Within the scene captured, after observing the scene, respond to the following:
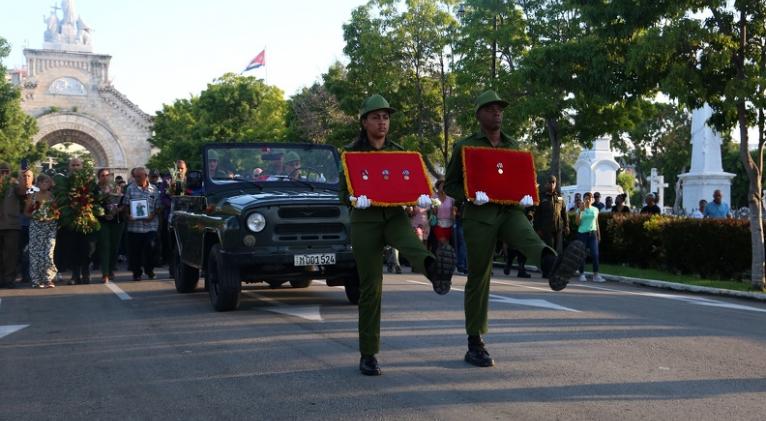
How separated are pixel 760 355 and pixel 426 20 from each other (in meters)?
27.9

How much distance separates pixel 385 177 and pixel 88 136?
80875mm

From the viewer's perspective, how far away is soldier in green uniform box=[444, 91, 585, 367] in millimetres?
6387

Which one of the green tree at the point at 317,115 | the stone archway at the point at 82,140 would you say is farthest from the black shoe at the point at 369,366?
the stone archway at the point at 82,140

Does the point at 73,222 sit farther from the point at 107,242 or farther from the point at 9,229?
the point at 9,229

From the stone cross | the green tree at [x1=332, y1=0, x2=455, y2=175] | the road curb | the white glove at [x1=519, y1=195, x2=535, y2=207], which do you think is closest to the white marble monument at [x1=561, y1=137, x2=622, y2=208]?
the green tree at [x1=332, y1=0, x2=455, y2=175]

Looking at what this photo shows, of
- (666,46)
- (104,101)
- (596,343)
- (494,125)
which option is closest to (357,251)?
(494,125)

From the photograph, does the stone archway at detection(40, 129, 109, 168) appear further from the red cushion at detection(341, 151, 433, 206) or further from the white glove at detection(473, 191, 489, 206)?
the white glove at detection(473, 191, 489, 206)

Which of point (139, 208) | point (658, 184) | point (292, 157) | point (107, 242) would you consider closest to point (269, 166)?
point (292, 157)

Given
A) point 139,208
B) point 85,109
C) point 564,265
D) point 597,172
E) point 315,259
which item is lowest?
point 315,259

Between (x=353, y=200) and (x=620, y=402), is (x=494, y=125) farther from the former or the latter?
(x=620, y=402)

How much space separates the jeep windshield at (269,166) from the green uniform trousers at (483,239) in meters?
5.21

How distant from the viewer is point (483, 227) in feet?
21.1

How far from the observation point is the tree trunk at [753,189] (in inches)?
583

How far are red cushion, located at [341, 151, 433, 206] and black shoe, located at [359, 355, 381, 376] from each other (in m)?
1.14
